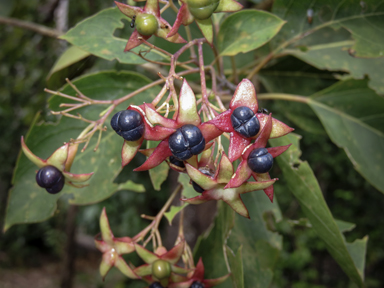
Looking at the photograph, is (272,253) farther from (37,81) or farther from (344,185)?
(344,185)

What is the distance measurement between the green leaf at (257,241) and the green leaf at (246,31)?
0.46m

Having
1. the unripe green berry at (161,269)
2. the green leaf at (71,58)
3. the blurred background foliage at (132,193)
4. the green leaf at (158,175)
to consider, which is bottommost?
the blurred background foliage at (132,193)

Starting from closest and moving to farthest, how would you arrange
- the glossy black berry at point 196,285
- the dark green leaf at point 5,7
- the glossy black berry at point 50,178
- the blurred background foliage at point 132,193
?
the glossy black berry at point 50,178 < the glossy black berry at point 196,285 < the dark green leaf at point 5,7 < the blurred background foliage at point 132,193

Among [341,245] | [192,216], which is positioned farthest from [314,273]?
[341,245]

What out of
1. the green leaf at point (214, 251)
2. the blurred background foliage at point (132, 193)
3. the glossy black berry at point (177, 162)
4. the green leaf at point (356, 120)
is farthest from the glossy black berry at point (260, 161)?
the blurred background foliage at point (132, 193)

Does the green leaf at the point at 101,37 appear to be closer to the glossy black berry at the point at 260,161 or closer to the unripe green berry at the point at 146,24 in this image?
the unripe green berry at the point at 146,24

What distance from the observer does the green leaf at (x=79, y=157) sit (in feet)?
3.18

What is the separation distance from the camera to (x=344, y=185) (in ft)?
A: 10.1

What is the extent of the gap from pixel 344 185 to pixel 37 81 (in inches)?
112

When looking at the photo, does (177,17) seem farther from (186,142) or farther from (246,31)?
(246,31)

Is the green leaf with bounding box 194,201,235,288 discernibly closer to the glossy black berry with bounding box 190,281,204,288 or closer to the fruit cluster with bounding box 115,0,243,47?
the glossy black berry with bounding box 190,281,204,288

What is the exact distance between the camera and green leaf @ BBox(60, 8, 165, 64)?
0.88 m

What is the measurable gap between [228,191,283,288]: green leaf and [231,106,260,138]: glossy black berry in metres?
0.52

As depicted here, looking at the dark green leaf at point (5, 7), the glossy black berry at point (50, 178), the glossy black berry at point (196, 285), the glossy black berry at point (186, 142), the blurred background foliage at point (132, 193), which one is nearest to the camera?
the glossy black berry at point (186, 142)
